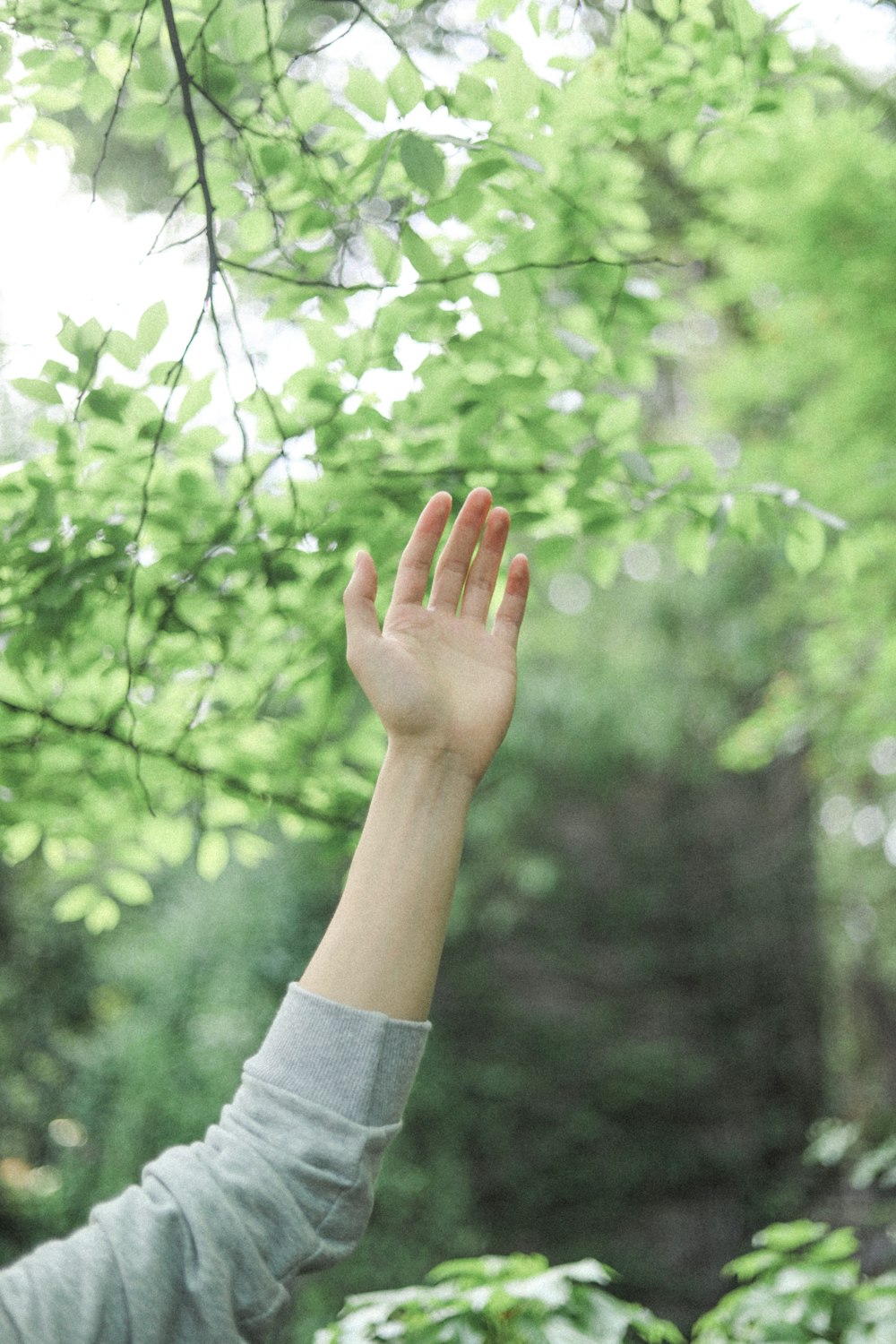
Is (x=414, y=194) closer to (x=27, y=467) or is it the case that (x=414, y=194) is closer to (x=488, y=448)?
(x=488, y=448)

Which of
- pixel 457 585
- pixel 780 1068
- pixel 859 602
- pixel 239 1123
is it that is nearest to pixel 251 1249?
pixel 239 1123

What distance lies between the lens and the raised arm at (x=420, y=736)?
0.88 meters

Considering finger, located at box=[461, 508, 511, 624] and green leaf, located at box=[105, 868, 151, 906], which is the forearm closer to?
finger, located at box=[461, 508, 511, 624]

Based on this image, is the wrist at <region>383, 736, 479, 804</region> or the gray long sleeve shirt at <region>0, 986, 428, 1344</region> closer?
the gray long sleeve shirt at <region>0, 986, 428, 1344</region>

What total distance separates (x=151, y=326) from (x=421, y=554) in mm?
565

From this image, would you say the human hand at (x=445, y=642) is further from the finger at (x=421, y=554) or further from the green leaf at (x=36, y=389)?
the green leaf at (x=36, y=389)

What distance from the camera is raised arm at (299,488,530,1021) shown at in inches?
34.7

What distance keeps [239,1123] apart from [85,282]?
50.5 inches

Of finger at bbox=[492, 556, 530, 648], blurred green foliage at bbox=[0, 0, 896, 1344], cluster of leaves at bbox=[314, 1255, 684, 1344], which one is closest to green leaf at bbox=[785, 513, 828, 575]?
blurred green foliage at bbox=[0, 0, 896, 1344]

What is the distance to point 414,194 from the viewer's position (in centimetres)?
145

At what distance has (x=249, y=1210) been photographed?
80 centimetres

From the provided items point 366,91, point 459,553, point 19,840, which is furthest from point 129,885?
point 366,91

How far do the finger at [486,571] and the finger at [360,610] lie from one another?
0.13 m

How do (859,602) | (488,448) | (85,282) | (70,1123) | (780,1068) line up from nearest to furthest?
(85,282)
(488,448)
(859,602)
(70,1123)
(780,1068)
